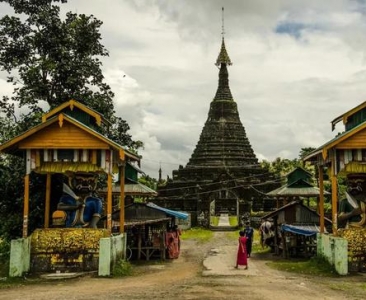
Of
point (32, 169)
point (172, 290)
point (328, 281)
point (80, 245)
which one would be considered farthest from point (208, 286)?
point (32, 169)

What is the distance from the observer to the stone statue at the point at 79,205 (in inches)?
674

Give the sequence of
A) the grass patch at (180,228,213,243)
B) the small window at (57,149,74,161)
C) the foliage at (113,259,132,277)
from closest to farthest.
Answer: the foliage at (113,259,132,277), the small window at (57,149,74,161), the grass patch at (180,228,213,243)

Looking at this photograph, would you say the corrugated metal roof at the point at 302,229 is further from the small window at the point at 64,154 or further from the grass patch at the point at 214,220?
the grass patch at the point at 214,220

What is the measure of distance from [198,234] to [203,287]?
79.8ft

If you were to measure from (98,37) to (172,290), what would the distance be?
1274cm

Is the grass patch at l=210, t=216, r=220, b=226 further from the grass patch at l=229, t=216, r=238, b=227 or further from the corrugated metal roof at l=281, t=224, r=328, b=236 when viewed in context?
the corrugated metal roof at l=281, t=224, r=328, b=236

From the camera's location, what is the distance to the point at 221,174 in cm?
4350

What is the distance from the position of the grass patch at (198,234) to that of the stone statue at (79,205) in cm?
1533

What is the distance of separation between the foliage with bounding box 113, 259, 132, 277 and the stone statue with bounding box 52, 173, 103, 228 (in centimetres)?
164

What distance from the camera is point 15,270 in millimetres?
15234

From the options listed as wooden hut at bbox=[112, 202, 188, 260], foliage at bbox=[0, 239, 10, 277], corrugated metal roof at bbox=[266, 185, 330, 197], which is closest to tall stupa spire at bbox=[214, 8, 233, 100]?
corrugated metal roof at bbox=[266, 185, 330, 197]

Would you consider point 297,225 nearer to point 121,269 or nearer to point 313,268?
point 313,268

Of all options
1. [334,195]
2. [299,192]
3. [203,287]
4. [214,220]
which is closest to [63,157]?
[203,287]

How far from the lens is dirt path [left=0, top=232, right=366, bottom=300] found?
38.7ft
